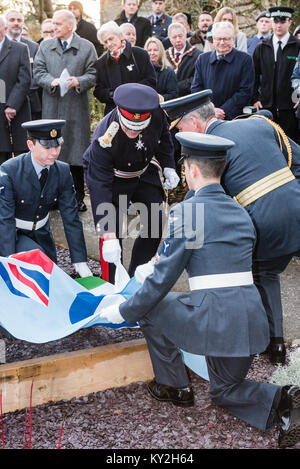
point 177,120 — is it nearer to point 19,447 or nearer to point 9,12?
point 19,447

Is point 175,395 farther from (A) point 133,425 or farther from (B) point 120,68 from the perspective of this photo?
(B) point 120,68

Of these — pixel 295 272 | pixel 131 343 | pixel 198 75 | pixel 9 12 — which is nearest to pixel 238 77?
pixel 198 75

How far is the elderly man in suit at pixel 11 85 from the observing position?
6.52m

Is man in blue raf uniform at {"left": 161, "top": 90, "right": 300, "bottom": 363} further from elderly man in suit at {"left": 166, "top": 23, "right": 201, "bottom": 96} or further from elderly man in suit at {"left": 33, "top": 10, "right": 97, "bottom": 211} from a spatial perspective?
elderly man in suit at {"left": 166, "top": 23, "right": 201, "bottom": 96}

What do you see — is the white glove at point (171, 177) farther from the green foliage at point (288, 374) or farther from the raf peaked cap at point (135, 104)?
the green foliage at point (288, 374)

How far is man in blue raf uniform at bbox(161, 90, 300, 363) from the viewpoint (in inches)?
134

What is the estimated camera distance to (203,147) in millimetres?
2869

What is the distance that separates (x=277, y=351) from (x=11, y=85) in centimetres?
438

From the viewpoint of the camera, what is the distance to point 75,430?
3057 mm

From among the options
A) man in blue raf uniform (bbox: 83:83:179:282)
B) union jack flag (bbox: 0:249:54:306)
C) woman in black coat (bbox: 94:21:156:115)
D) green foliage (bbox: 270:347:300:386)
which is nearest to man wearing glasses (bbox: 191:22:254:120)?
woman in black coat (bbox: 94:21:156:115)

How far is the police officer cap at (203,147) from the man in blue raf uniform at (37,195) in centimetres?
148

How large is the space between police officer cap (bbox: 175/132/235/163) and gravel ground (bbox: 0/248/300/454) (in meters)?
1.39

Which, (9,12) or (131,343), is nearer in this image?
(131,343)

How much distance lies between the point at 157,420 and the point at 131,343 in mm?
499
